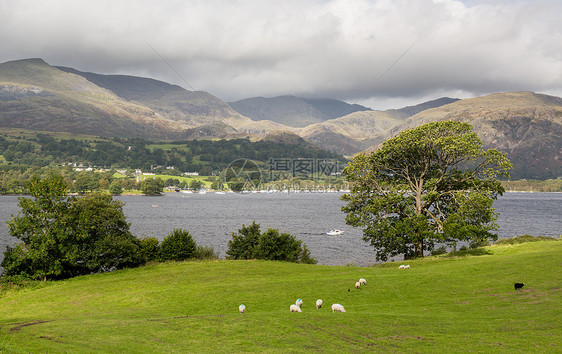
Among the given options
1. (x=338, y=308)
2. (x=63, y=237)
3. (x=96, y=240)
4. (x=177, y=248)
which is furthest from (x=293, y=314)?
(x=96, y=240)

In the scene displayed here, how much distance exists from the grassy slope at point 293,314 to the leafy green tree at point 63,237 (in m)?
3.73

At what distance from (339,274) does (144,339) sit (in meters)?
24.2

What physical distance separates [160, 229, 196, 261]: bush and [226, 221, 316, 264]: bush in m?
6.56

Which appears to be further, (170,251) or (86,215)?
(170,251)

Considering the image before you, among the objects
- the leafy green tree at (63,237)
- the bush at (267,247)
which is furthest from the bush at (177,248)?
the bush at (267,247)

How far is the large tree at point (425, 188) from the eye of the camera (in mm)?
49281

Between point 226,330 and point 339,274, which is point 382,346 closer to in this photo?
point 226,330

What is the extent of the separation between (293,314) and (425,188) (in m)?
39.4

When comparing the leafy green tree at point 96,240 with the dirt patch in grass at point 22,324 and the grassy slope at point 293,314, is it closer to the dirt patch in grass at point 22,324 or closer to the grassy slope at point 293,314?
the grassy slope at point 293,314

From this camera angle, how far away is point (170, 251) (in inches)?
2057

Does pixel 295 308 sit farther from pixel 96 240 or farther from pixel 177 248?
pixel 96 240

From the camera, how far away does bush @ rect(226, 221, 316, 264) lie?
5422 centimetres

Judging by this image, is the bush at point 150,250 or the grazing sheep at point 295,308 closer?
the grazing sheep at point 295,308

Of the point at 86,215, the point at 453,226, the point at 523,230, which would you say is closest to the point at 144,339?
the point at 86,215
